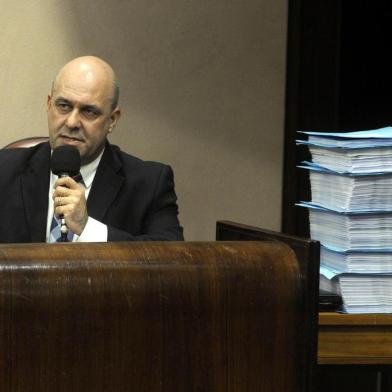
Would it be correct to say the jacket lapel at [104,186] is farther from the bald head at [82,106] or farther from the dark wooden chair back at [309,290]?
the dark wooden chair back at [309,290]

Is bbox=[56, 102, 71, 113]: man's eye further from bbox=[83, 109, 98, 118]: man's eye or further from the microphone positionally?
the microphone

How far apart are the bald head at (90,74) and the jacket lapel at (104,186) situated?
15 cm

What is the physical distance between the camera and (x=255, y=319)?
6.00ft

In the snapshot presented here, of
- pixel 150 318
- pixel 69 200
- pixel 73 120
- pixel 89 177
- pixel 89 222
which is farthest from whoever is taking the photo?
pixel 89 177

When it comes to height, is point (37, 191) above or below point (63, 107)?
below

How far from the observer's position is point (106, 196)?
289cm

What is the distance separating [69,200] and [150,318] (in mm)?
702

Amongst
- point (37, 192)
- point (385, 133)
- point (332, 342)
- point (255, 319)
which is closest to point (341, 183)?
point (385, 133)

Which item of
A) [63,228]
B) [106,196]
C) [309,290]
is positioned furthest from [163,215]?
[309,290]

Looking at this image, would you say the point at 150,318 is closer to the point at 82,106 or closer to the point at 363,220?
the point at 363,220

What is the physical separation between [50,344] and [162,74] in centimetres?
245

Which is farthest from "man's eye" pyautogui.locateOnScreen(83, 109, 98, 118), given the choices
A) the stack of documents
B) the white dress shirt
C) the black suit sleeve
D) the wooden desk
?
the wooden desk

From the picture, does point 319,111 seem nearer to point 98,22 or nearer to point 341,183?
point 98,22

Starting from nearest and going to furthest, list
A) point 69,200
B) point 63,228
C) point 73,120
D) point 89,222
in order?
point 63,228 → point 69,200 → point 89,222 → point 73,120
